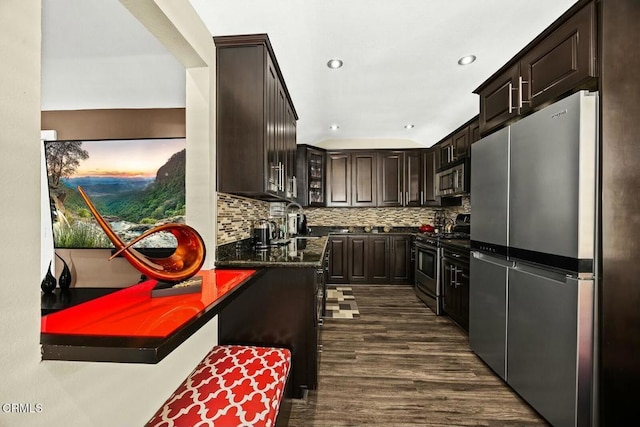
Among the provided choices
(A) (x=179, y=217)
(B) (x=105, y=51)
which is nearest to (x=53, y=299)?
(A) (x=179, y=217)

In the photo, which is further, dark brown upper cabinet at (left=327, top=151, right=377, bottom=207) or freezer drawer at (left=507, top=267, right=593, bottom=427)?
dark brown upper cabinet at (left=327, top=151, right=377, bottom=207)

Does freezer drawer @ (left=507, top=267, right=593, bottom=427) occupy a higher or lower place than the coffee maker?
lower

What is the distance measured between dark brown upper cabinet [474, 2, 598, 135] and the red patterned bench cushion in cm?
213

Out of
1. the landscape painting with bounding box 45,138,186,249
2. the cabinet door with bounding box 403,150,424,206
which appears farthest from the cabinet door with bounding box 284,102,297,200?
the cabinet door with bounding box 403,150,424,206

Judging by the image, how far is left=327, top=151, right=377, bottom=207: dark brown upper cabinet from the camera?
5.13 meters

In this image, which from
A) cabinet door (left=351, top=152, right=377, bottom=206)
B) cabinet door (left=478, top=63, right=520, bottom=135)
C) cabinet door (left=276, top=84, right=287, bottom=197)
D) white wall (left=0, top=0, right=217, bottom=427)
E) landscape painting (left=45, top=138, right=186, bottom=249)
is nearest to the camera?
white wall (left=0, top=0, right=217, bottom=427)

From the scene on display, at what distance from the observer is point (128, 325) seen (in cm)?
80

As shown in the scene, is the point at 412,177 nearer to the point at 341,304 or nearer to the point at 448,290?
the point at 448,290

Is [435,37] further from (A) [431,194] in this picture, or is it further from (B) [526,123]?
(A) [431,194]

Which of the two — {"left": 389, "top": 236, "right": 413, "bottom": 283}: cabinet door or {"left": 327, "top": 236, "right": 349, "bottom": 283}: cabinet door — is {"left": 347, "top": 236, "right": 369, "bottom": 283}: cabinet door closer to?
{"left": 327, "top": 236, "right": 349, "bottom": 283}: cabinet door

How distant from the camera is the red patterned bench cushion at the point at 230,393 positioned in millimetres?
1010

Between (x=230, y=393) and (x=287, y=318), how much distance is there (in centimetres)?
74

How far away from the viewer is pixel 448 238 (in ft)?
11.4
